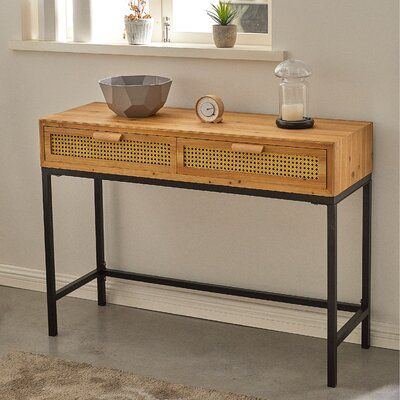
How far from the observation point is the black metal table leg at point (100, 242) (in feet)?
14.5

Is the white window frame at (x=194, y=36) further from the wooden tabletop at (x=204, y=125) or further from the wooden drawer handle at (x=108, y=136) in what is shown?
the wooden drawer handle at (x=108, y=136)

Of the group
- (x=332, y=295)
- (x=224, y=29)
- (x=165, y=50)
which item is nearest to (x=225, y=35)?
(x=224, y=29)

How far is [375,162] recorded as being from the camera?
3895 mm

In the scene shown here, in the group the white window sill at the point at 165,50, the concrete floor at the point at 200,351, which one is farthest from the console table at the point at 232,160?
the white window sill at the point at 165,50

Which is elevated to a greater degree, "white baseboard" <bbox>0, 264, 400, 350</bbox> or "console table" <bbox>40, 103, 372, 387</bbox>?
"console table" <bbox>40, 103, 372, 387</bbox>

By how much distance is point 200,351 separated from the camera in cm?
404

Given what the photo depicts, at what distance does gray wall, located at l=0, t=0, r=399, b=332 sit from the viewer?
3846 millimetres

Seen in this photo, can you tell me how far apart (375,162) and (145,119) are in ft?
3.13

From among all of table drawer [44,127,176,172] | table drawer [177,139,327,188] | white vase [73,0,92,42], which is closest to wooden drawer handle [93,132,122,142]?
table drawer [44,127,176,172]

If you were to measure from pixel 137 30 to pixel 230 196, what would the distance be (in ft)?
2.84

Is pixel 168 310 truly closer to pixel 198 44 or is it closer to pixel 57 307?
pixel 57 307

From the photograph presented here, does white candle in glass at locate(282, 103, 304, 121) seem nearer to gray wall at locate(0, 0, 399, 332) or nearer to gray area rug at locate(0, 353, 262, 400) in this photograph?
gray wall at locate(0, 0, 399, 332)

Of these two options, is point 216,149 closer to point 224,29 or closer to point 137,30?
point 224,29

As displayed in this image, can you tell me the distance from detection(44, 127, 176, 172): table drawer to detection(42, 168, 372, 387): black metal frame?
0.19ft
